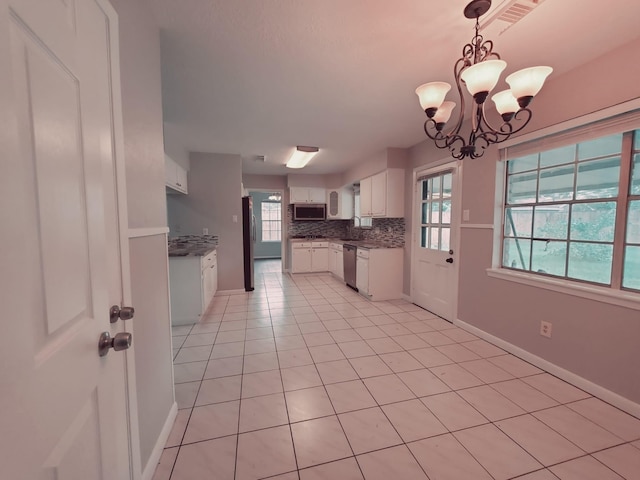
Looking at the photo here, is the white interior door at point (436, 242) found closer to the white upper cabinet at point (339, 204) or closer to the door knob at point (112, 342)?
the white upper cabinet at point (339, 204)

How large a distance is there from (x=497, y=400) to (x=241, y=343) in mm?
2249

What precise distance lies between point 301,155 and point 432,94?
9.81ft

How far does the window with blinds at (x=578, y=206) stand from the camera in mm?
1812

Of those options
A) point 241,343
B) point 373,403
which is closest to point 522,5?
point 373,403

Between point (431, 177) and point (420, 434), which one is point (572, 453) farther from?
point (431, 177)

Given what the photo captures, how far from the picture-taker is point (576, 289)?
6.67 ft

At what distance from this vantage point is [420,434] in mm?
1600

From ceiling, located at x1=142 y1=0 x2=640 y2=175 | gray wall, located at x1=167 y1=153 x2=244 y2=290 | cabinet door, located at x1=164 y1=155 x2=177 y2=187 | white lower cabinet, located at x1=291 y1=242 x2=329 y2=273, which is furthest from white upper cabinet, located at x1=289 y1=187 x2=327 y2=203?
ceiling, located at x1=142 y1=0 x2=640 y2=175

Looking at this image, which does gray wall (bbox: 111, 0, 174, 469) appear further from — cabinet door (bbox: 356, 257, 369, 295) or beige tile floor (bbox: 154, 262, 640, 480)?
cabinet door (bbox: 356, 257, 369, 295)

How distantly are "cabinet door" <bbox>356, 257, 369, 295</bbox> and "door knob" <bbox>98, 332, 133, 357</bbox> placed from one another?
3.67 m

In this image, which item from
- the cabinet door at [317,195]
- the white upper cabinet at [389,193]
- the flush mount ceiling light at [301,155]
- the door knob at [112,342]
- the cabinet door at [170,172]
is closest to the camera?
the door knob at [112,342]

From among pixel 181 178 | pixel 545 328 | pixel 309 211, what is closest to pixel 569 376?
pixel 545 328

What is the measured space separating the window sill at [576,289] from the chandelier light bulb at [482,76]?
168cm

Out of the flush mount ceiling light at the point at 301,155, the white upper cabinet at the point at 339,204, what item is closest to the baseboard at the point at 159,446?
the flush mount ceiling light at the point at 301,155
